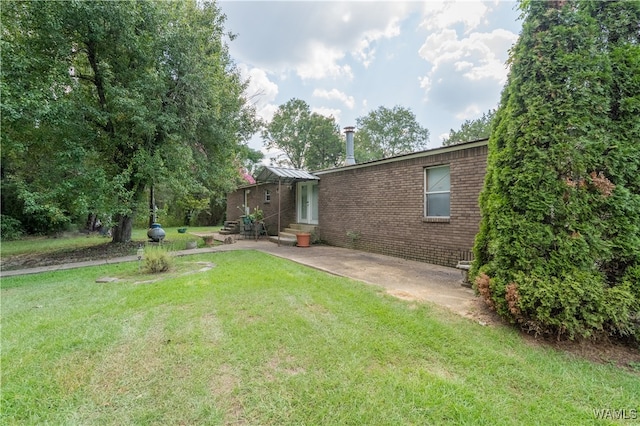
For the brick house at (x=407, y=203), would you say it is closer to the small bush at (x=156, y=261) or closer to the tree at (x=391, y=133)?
the small bush at (x=156, y=261)

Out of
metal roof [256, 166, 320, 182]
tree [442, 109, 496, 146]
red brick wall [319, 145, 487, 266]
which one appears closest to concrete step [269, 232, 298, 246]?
red brick wall [319, 145, 487, 266]

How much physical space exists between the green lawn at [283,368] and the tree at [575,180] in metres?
0.58

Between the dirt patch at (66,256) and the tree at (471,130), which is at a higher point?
the tree at (471,130)

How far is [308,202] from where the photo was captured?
12.1 meters

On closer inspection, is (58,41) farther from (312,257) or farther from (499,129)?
(499,129)

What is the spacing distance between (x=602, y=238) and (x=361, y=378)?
2851 millimetres

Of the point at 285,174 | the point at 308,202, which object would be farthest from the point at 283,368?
the point at 308,202

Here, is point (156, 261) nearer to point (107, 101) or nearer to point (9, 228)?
point (107, 101)

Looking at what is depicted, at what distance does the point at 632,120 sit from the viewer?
288 cm

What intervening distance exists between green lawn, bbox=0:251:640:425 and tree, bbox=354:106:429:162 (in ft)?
115

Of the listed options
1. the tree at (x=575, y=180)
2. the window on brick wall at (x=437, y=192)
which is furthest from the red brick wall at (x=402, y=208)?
the tree at (x=575, y=180)

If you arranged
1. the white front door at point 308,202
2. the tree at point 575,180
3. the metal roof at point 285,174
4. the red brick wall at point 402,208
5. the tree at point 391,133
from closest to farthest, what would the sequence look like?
the tree at point 575,180 → the red brick wall at point 402,208 → the metal roof at point 285,174 → the white front door at point 308,202 → the tree at point 391,133

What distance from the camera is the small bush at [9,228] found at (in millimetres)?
12500

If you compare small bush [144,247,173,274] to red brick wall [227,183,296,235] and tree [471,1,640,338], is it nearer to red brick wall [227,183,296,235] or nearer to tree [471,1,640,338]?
tree [471,1,640,338]
